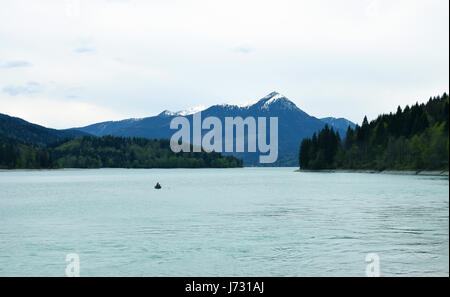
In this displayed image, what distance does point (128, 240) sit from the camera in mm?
39344

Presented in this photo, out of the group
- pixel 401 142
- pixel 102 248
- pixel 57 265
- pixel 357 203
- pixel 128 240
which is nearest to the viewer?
pixel 57 265

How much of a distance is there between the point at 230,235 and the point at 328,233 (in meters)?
8.20

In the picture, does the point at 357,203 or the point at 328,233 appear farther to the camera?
the point at 357,203

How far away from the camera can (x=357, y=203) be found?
235ft

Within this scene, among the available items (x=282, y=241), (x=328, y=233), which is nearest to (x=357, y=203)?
(x=328, y=233)
